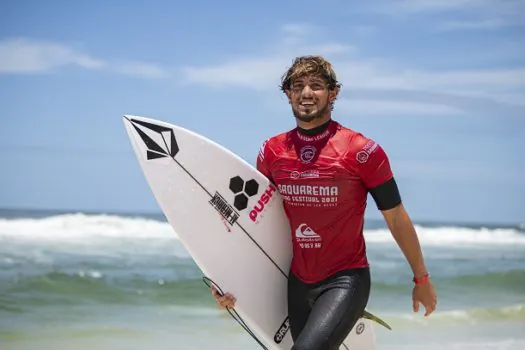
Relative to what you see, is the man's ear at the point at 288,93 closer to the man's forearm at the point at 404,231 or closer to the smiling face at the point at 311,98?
the smiling face at the point at 311,98

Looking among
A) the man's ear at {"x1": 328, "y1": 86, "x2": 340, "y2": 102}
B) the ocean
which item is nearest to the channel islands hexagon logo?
the man's ear at {"x1": 328, "y1": 86, "x2": 340, "y2": 102}

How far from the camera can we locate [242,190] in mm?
4191

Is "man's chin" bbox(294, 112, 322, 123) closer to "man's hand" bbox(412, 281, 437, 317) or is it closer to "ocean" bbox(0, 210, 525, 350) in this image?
"man's hand" bbox(412, 281, 437, 317)

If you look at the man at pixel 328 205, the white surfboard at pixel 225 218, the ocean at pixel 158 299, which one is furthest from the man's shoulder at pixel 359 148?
the ocean at pixel 158 299

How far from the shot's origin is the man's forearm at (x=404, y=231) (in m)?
3.63

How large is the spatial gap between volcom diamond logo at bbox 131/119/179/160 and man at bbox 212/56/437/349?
65 centimetres

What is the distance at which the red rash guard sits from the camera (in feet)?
11.8

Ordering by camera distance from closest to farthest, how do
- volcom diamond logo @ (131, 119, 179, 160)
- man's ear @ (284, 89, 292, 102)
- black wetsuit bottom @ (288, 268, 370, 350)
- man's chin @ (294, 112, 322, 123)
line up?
1. black wetsuit bottom @ (288, 268, 370, 350)
2. man's chin @ (294, 112, 322, 123)
3. man's ear @ (284, 89, 292, 102)
4. volcom diamond logo @ (131, 119, 179, 160)

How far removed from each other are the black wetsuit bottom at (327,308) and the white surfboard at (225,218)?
251 mm

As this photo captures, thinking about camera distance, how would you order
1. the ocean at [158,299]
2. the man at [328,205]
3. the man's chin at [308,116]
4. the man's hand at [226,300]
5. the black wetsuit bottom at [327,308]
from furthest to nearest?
1. the ocean at [158,299]
2. the man's hand at [226,300]
3. the man's chin at [308,116]
4. the man at [328,205]
5. the black wetsuit bottom at [327,308]

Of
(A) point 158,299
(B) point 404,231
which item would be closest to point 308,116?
(B) point 404,231

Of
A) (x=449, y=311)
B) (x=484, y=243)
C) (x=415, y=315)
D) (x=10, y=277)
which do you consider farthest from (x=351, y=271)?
(x=484, y=243)

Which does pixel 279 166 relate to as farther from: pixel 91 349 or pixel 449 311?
pixel 449 311

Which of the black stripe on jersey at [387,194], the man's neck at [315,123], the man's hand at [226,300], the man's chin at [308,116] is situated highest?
the man's chin at [308,116]
